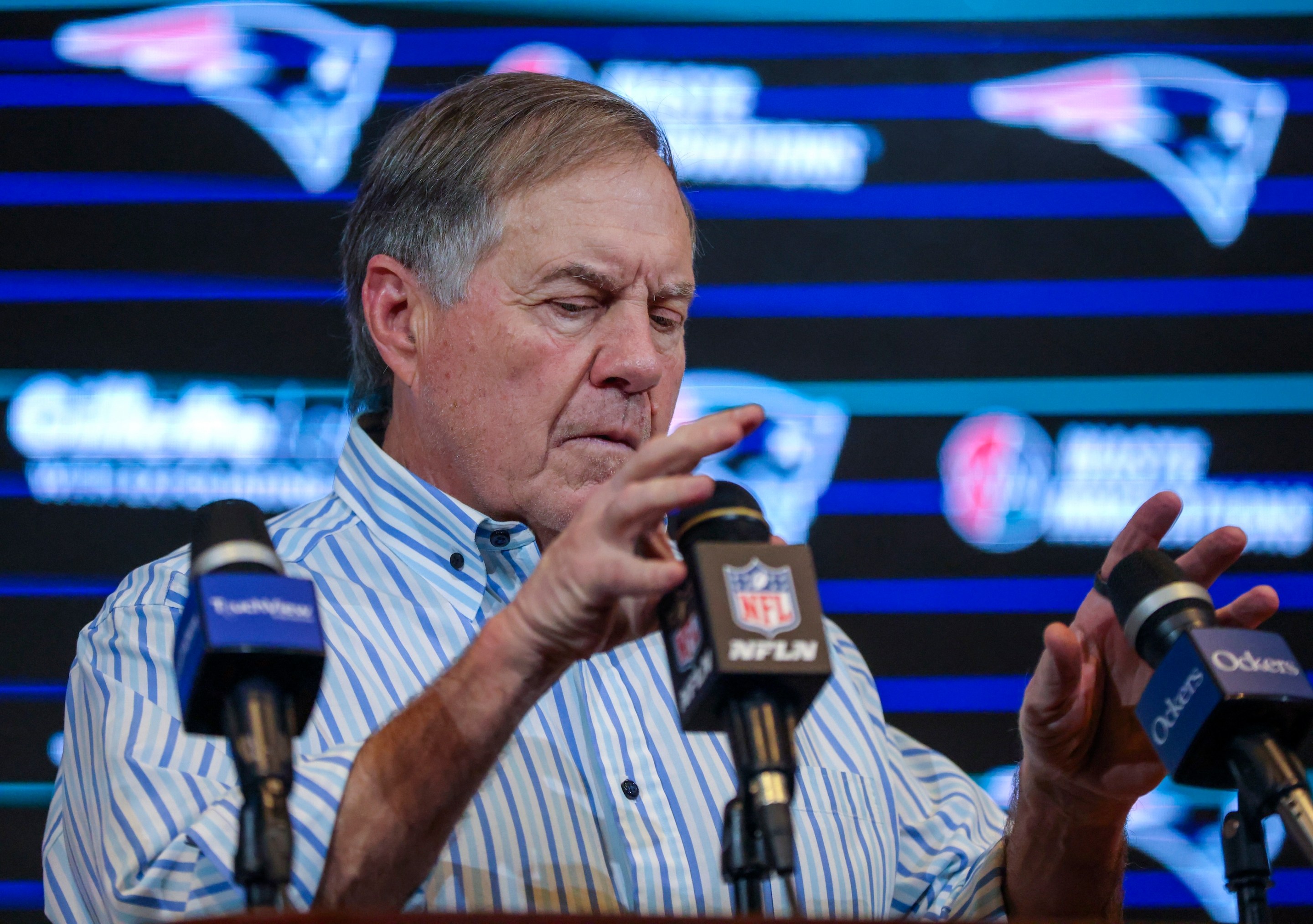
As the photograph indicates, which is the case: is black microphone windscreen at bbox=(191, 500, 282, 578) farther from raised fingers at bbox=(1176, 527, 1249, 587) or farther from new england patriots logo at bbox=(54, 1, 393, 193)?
new england patriots logo at bbox=(54, 1, 393, 193)

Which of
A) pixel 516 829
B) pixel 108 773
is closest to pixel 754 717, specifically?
pixel 516 829

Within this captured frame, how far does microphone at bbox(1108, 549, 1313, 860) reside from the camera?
110 centimetres

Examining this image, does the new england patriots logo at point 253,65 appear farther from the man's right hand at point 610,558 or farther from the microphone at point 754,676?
the microphone at point 754,676

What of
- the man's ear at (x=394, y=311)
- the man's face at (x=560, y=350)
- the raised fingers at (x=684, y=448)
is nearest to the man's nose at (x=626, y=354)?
the man's face at (x=560, y=350)

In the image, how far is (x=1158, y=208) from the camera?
254 cm

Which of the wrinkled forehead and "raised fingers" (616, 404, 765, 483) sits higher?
the wrinkled forehead

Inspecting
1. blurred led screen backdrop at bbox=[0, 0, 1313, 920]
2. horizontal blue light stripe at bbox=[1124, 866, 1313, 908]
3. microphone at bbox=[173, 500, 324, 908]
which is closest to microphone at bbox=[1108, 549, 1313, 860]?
microphone at bbox=[173, 500, 324, 908]

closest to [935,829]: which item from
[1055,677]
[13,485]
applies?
[1055,677]

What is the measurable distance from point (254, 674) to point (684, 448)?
0.39 metres

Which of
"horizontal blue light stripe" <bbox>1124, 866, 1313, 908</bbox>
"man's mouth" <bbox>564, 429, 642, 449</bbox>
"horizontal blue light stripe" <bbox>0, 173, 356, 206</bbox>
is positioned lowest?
"horizontal blue light stripe" <bbox>1124, 866, 1313, 908</bbox>

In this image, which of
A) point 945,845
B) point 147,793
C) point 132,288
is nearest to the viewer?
point 147,793

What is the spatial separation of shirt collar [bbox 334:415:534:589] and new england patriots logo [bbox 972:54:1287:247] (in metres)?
1.36

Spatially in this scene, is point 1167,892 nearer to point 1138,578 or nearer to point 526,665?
point 1138,578

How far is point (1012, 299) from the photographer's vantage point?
251 centimetres
